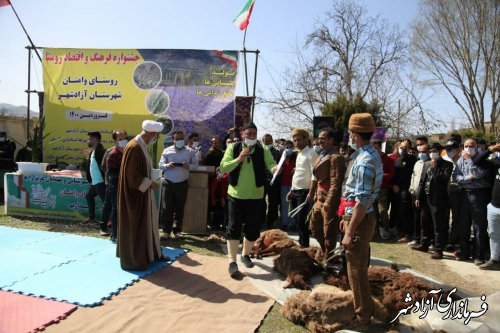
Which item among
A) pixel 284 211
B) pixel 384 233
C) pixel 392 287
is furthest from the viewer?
pixel 284 211

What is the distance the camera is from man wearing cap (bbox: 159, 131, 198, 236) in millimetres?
6285

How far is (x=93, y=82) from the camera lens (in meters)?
11.0

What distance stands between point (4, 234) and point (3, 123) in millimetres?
17451

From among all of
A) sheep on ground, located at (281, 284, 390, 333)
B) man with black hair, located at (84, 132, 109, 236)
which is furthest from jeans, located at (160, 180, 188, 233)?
sheep on ground, located at (281, 284, 390, 333)

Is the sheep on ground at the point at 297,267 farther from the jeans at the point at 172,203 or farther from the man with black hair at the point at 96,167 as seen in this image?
the man with black hair at the point at 96,167

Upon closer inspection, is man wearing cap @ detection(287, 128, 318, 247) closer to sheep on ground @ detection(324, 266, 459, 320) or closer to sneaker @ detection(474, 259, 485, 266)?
sheep on ground @ detection(324, 266, 459, 320)

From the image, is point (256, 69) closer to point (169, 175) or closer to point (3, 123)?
point (169, 175)

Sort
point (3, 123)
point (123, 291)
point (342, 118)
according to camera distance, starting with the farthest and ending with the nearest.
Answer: point (3, 123) → point (342, 118) → point (123, 291)

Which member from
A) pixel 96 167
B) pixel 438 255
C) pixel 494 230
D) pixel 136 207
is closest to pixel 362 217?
pixel 136 207

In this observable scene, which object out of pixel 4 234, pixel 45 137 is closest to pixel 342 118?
pixel 45 137

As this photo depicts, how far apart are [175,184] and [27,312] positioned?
323 cm

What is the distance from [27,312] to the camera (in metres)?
3.37

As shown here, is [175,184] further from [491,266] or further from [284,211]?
[491,266]

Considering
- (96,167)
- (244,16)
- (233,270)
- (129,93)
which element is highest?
(244,16)
